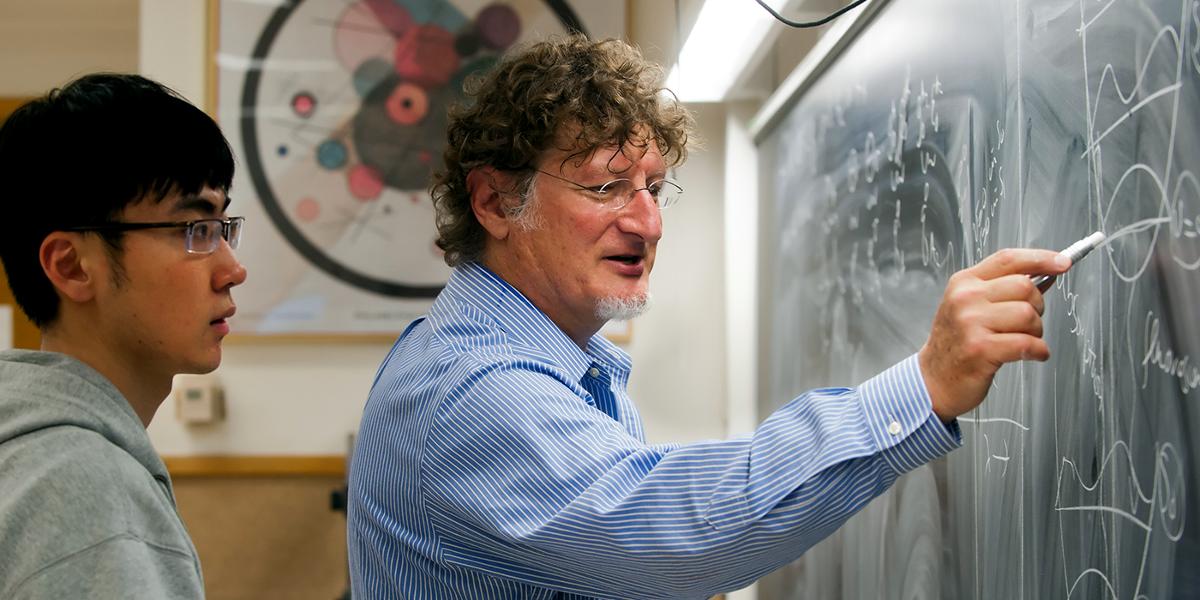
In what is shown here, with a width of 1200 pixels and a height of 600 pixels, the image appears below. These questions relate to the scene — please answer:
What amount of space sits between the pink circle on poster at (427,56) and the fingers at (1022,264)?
2.41m

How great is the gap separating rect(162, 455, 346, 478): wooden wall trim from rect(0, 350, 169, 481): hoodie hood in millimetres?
2082

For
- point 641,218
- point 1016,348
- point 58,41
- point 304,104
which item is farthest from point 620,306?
point 58,41

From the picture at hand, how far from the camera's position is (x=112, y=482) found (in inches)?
34.3

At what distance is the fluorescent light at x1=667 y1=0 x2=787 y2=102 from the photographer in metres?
1.57

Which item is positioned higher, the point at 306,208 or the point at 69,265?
the point at 306,208

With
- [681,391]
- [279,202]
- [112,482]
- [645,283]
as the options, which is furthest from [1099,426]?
[279,202]

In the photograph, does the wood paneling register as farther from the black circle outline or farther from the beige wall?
the beige wall

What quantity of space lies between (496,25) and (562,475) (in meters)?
2.31

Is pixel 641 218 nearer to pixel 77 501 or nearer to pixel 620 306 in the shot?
pixel 620 306

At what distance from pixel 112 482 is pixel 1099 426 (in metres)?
0.82

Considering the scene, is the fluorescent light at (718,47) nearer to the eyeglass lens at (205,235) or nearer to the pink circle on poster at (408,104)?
the eyeglass lens at (205,235)

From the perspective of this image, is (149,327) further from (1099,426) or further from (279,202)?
(279,202)

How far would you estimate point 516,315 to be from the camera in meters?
1.24

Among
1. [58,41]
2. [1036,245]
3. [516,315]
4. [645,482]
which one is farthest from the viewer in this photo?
[58,41]
